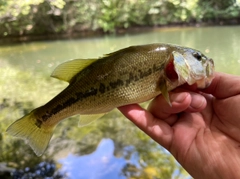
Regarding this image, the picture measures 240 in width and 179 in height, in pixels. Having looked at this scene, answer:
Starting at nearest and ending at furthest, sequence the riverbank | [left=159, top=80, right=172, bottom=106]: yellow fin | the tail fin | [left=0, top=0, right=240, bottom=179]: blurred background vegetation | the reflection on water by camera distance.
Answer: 1. [left=159, top=80, right=172, bottom=106]: yellow fin
2. the tail fin
3. the reflection on water
4. [left=0, top=0, right=240, bottom=179]: blurred background vegetation
5. the riverbank

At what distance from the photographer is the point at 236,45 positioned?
14.4 metres

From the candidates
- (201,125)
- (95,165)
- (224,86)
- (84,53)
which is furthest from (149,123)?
(84,53)

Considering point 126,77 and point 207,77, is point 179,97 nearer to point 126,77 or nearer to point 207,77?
point 207,77

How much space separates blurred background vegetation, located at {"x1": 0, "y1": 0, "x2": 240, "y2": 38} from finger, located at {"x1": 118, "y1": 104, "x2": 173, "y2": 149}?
62.8 ft

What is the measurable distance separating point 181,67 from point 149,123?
47 cm

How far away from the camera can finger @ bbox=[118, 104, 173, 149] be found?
→ 2.13 metres

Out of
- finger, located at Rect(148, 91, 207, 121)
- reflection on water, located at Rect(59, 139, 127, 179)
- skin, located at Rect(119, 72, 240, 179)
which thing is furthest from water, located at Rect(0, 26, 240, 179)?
finger, located at Rect(148, 91, 207, 121)

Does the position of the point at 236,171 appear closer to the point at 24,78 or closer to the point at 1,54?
the point at 24,78

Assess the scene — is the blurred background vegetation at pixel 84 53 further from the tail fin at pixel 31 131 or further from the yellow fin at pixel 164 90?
the yellow fin at pixel 164 90

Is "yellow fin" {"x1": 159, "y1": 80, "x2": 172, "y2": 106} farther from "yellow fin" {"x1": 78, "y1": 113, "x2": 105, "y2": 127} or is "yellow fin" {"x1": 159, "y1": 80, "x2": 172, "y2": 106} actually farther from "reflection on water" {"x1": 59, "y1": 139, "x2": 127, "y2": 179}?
"reflection on water" {"x1": 59, "y1": 139, "x2": 127, "y2": 179}

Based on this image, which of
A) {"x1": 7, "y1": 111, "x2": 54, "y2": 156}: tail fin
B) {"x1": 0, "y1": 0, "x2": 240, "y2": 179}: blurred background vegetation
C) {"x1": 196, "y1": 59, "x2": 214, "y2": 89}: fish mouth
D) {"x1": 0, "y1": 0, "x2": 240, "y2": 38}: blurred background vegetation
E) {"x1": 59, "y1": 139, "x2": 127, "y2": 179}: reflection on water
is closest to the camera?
{"x1": 196, "y1": 59, "x2": 214, "y2": 89}: fish mouth

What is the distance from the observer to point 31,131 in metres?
2.17

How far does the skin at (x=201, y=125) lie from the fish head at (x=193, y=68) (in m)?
0.10

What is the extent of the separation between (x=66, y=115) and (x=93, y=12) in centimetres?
2143
